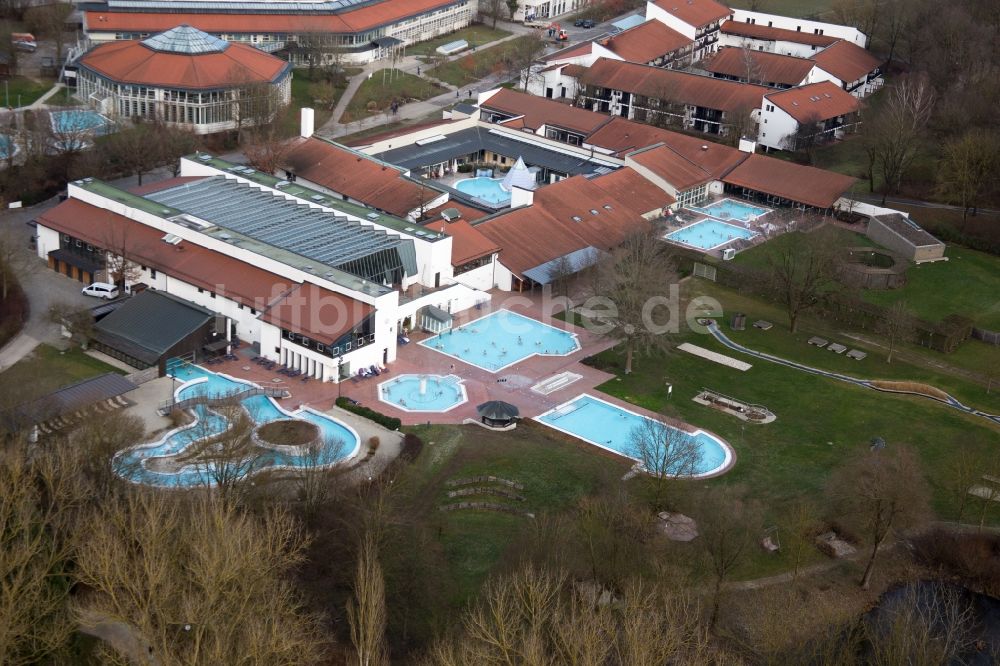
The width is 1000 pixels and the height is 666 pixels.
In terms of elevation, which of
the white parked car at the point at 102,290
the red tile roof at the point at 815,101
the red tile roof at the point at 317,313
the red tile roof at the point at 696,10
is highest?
the red tile roof at the point at 696,10

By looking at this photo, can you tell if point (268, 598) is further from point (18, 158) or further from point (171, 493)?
point (18, 158)

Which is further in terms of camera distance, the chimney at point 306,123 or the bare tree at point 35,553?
the chimney at point 306,123

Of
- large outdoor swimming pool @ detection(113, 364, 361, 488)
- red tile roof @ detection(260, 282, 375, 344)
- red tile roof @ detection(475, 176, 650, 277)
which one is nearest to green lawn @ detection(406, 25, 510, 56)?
red tile roof @ detection(475, 176, 650, 277)

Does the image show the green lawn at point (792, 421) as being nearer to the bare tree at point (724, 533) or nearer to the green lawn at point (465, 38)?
the bare tree at point (724, 533)

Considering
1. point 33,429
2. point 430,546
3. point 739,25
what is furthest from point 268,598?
point 739,25

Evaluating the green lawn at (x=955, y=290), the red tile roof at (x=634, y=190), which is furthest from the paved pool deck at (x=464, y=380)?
the green lawn at (x=955, y=290)

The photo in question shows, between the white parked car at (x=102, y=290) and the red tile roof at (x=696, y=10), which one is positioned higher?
the red tile roof at (x=696, y=10)
